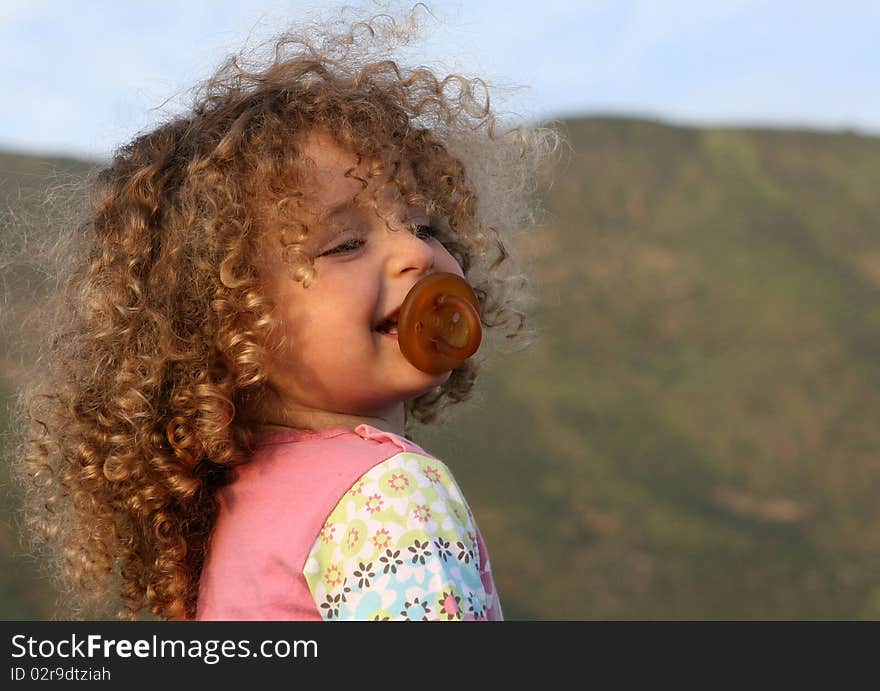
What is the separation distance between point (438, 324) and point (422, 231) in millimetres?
299

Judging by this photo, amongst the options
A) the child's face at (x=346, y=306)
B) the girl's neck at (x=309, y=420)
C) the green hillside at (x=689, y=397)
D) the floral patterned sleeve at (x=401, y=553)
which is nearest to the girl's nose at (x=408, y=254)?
the child's face at (x=346, y=306)

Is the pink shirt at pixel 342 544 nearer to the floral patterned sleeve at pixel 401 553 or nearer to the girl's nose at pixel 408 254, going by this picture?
the floral patterned sleeve at pixel 401 553

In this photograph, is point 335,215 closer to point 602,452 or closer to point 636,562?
point 636,562

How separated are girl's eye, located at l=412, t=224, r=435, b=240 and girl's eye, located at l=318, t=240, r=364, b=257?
0.41 feet

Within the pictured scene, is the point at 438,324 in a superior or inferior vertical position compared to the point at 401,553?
superior

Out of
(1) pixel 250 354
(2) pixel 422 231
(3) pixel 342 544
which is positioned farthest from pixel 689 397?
(3) pixel 342 544

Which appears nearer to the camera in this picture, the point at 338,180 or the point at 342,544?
the point at 342,544

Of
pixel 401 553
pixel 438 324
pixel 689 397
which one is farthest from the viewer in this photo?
pixel 689 397

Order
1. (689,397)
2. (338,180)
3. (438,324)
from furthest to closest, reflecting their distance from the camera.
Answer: (689,397) → (338,180) → (438,324)

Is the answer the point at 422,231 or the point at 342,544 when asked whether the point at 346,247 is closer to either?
the point at 422,231

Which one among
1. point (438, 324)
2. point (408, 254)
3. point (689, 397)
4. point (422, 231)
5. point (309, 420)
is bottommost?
point (309, 420)

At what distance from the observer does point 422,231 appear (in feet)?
7.35

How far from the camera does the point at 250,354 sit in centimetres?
202

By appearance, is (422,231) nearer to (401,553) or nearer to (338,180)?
(338,180)
